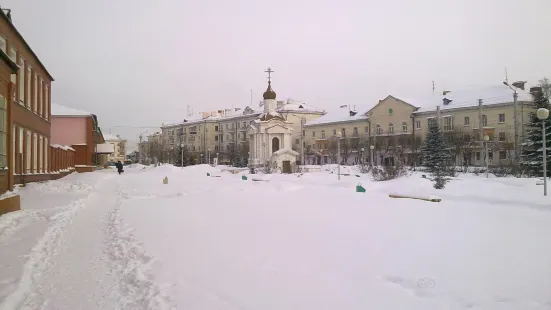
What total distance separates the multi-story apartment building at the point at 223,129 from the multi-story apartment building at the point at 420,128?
28.8 feet

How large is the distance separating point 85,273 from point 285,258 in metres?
3.02

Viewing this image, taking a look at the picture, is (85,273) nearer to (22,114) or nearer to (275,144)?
(22,114)

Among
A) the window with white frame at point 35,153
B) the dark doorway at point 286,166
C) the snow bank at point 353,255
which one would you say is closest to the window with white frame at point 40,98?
the window with white frame at point 35,153

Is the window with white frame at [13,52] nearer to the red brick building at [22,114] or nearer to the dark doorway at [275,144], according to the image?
the red brick building at [22,114]

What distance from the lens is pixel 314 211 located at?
1222 cm

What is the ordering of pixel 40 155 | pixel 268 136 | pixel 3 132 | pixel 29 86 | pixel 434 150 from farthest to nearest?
1. pixel 268 136
2. pixel 434 150
3. pixel 40 155
4. pixel 29 86
5. pixel 3 132

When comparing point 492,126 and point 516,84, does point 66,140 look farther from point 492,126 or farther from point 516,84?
point 516,84

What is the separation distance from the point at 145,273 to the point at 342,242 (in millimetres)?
3399

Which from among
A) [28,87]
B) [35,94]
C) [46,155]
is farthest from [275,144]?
[28,87]

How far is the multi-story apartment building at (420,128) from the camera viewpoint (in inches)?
1986

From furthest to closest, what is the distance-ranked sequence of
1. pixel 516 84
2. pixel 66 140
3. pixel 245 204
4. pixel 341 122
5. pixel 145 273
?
pixel 341 122 → pixel 516 84 → pixel 66 140 → pixel 245 204 → pixel 145 273

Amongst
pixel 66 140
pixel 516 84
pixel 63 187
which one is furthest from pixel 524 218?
pixel 516 84

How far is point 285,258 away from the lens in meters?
6.95

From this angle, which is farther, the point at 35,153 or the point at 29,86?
the point at 35,153
